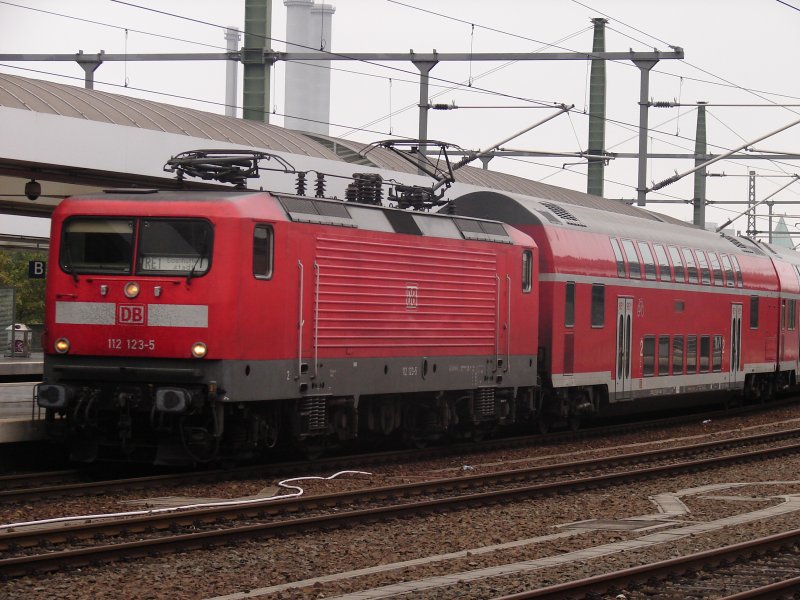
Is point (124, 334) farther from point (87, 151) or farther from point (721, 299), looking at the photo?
point (721, 299)

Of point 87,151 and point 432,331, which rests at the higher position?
point 87,151

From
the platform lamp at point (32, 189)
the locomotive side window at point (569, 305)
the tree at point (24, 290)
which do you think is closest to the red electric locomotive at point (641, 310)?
the locomotive side window at point (569, 305)

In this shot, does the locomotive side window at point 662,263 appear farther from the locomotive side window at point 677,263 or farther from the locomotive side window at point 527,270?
the locomotive side window at point 527,270

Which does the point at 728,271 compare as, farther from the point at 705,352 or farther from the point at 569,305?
the point at 569,305

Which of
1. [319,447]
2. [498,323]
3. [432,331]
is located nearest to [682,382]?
[498,323]

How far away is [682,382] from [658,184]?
9.55 meters

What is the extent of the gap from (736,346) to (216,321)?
17.3 meters

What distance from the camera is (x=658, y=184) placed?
35656 mm

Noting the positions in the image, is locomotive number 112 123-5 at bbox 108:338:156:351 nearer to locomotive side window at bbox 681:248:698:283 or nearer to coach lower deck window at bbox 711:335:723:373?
locomotive side window at bbox 681:248:698:283

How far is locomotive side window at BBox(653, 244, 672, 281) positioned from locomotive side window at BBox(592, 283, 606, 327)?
2685mm

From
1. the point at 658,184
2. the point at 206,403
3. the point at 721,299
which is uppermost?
the point at 658,184

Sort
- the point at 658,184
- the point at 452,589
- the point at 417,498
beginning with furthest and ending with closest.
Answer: the point at 658,184 → the point at 417,498 → the point at 452,589

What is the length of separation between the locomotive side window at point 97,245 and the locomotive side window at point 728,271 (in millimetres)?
17069

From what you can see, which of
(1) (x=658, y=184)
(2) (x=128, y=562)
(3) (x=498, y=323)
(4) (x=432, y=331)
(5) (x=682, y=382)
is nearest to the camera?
(2) (x=128, y=562)
